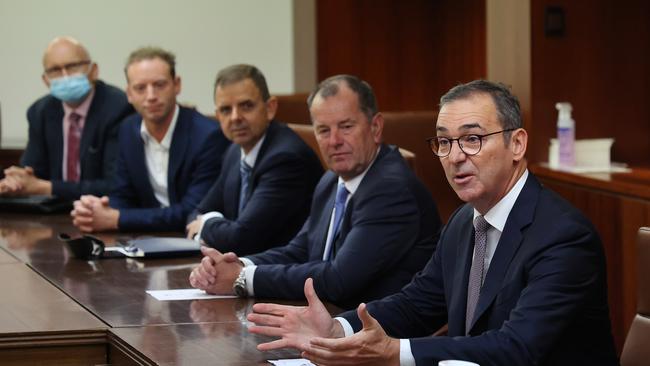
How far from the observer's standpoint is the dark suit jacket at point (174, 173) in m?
5.23

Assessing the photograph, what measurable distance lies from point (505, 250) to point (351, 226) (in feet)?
3.62

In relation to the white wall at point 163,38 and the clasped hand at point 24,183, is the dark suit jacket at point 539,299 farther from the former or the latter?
the white wall at point 163,38

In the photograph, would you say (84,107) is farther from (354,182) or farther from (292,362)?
(292,362)

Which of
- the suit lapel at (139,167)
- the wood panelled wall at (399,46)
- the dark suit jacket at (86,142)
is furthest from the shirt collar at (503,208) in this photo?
the wood panelled wall at (399,46)

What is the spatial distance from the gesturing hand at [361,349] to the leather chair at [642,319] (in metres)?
0.54

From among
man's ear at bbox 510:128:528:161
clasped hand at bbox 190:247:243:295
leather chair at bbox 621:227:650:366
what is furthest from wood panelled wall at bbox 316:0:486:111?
leather chair at bbox 621:227:650:366

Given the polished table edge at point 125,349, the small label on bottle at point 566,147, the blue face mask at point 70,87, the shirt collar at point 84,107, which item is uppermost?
the blue face mask at point 70,87

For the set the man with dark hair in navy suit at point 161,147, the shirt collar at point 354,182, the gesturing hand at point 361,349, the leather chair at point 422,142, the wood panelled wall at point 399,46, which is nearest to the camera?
the gesturing hand at point 361,349

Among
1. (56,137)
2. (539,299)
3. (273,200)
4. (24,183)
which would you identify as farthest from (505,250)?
(56,137)

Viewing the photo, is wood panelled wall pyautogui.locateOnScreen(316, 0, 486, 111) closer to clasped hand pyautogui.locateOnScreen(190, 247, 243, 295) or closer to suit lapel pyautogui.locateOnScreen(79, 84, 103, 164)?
suit lapel pyautogui.locateOnScreen(79, 84, 103, 164)

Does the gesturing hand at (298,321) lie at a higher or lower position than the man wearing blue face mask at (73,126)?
lower

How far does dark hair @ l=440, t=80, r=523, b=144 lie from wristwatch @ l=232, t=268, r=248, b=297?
104 cm

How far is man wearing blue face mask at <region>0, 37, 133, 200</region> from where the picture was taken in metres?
6.24

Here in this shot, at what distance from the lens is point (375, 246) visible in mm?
3576
